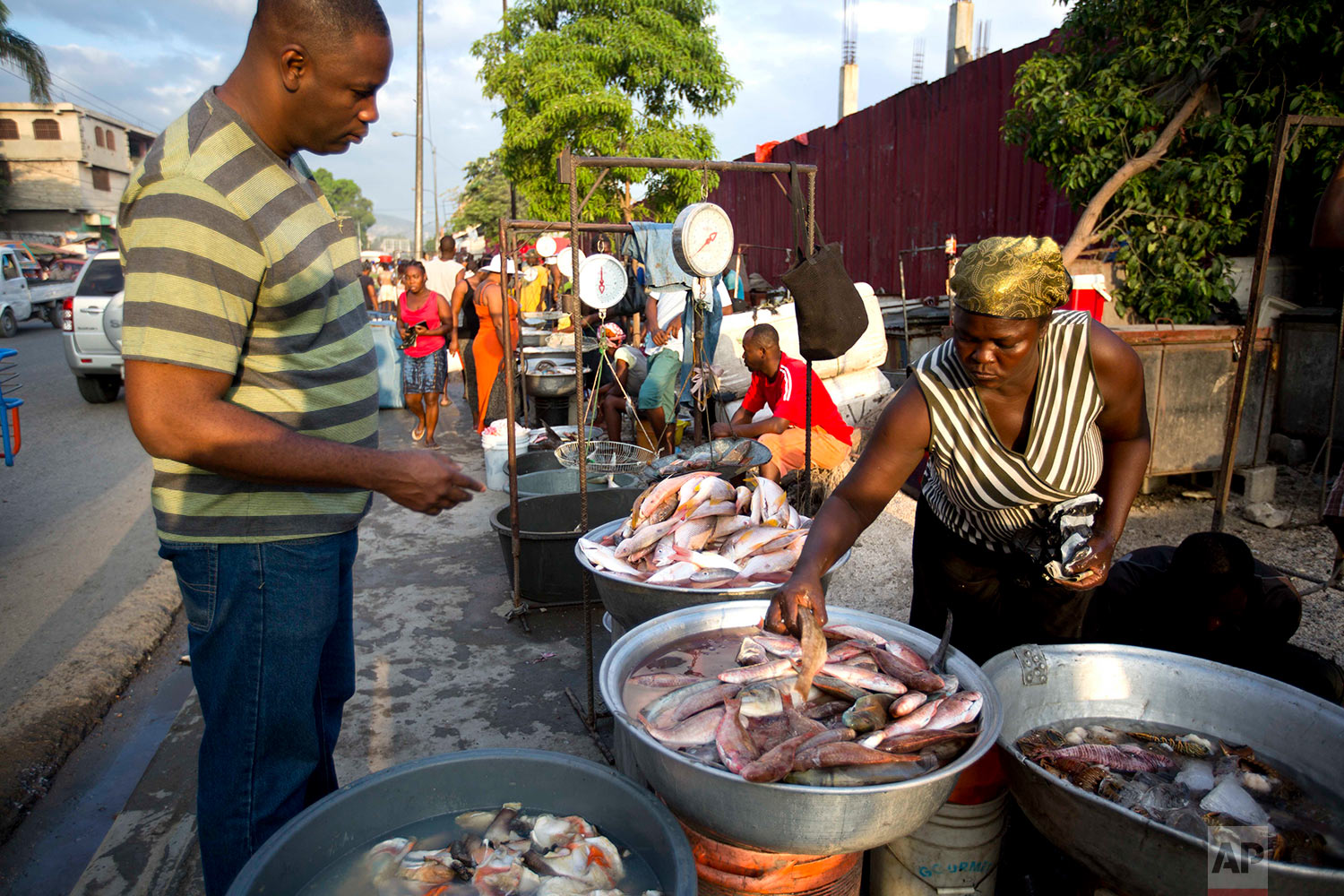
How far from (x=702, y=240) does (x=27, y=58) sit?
3935 centimetres

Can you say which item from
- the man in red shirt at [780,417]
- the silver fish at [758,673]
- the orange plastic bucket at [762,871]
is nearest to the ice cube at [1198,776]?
the orange plastic bucket at [762,871]

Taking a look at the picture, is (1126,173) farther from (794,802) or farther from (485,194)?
(485,194)

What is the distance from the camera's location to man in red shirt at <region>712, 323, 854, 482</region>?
224 inches

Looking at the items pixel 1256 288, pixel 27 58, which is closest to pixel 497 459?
pixel 1256 288

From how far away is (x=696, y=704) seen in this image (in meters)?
1.89

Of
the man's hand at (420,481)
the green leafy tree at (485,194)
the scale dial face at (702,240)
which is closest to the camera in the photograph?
the man's hand at (420,481)

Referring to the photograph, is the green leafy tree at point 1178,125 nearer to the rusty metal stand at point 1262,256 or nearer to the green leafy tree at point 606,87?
the rusty metal stand at point 1262,256

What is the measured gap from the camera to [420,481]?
1.64 metres

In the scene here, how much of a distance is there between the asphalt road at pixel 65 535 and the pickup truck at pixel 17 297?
11.8 meters

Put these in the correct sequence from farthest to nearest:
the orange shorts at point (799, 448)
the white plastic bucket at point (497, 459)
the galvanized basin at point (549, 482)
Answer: the white plastic bucket at point (497, 459), the orange shorts at point (799, 448), the galvanized basin at point (549, 482)

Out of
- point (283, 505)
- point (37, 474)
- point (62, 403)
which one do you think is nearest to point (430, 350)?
point (37, 474)

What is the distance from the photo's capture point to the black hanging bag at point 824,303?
3.16m

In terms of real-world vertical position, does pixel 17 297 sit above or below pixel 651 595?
above

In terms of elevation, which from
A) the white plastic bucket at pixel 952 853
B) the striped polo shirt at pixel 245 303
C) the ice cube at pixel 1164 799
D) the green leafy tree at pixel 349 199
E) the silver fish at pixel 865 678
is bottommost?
the white plastic bucket at pixel 952 853
